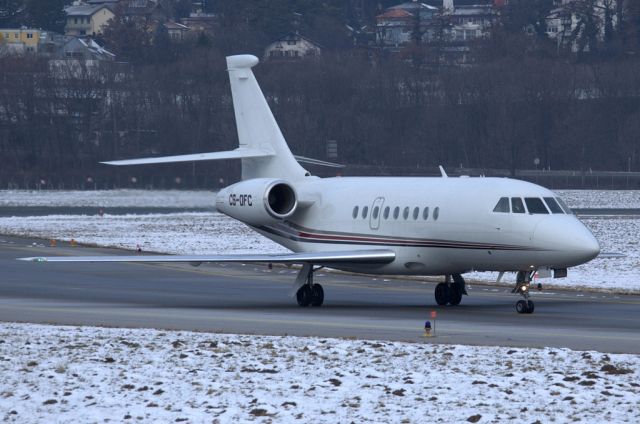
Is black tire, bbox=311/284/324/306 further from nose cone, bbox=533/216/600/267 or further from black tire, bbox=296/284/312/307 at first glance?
nose cone, bbox=533/216/600/267

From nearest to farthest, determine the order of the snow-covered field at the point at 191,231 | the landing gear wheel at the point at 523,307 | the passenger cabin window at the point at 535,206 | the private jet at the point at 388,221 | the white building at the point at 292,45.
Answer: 1. the landing gear wheel at the point at 523,307
2. the private jet at the point at 388,221
3. the passenger cabin window at the point at 535,206
4. the snow-covered field at the point at 191,231
5. the white building at the point at 292,45

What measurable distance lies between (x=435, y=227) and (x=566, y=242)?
2.94 m

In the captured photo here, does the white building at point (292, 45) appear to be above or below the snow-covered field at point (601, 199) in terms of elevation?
above

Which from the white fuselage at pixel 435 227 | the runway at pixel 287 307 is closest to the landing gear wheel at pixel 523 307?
the runway at pixel 287 307

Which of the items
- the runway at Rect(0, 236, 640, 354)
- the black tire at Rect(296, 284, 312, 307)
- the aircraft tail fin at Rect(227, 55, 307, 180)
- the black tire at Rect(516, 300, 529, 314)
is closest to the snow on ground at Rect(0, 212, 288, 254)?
the runway at Rect(0, 236, 640, 354)

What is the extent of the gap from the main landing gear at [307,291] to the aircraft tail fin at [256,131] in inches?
161

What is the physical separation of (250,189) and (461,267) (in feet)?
17.3

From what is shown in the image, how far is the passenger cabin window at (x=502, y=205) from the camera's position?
26672 mm

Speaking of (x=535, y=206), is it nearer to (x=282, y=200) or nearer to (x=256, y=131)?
(x=282, y=200)

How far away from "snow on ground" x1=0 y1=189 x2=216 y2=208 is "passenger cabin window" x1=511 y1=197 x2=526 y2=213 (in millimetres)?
14307

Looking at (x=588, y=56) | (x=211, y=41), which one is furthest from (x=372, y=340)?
(x=211, y=41)

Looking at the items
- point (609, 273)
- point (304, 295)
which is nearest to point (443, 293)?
point (304, 295)

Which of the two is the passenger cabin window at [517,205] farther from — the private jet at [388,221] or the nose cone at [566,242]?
the nose cone at [566,242]

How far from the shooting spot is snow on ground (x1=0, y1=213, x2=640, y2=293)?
34719mm
